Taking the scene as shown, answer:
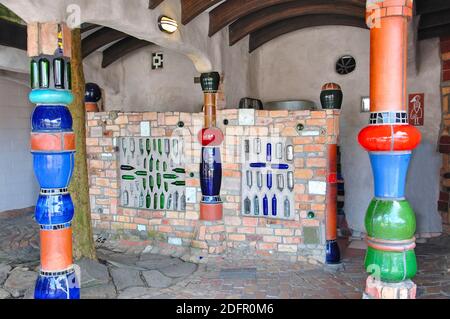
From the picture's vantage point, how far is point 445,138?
20.2 ft

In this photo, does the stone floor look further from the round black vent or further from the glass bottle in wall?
the round black vent

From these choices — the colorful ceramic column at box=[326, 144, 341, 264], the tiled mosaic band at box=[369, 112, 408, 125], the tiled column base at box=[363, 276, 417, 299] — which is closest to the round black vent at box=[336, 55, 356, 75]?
the colorful ceramic column at box=[326, 144, 341, 264]

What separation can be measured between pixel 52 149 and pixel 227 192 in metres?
2.92

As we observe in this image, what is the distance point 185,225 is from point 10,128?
4143 millimetres

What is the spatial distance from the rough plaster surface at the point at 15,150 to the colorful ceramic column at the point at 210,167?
4133mm

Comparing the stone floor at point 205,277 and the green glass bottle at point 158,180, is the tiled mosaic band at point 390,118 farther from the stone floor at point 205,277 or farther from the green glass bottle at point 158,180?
the green glass bottle at point 158,180

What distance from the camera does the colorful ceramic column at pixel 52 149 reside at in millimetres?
3076

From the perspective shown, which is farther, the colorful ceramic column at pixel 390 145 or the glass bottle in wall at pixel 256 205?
the glass bottle in wall at pixel 256 205

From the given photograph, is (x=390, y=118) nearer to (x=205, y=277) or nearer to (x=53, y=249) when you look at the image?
(x=53, y=249)

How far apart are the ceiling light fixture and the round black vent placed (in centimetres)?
295

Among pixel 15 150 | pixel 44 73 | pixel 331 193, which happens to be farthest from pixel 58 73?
pixel 15 150

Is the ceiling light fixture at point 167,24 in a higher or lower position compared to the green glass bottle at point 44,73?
higher

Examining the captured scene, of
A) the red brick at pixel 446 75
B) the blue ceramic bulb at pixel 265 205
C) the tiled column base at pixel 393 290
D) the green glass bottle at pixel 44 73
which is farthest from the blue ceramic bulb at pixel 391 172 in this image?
the red brick at pixel 446 75
